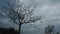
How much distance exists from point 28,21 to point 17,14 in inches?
138

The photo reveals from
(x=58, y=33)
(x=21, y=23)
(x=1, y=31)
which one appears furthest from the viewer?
(x=58, y=33)

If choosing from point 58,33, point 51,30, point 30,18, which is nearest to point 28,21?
point 30,18

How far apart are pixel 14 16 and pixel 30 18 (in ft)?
14.4

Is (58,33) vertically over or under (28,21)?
under

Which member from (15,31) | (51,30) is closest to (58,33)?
(51,30)

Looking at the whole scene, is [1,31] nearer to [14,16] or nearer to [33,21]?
[14,16]

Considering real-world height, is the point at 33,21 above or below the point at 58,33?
above

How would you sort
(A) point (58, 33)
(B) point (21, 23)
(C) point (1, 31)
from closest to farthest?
1. (B) point (21, 23)
2. (C) point (1, 31)
3. (A) point (58, 33)

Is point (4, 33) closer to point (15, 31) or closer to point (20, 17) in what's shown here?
point (15, 31)

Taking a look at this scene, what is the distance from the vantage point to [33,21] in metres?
49.2

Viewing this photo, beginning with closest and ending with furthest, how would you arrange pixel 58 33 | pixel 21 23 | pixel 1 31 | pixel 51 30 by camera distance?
1. pixel 21 23
2. pixel 1 31
3. pixel 51 30
4. pixel 58 33

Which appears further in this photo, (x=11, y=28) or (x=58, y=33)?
(x=58, y=33)

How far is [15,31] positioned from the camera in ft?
172

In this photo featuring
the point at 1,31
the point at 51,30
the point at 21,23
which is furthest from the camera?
the point at 51,30
